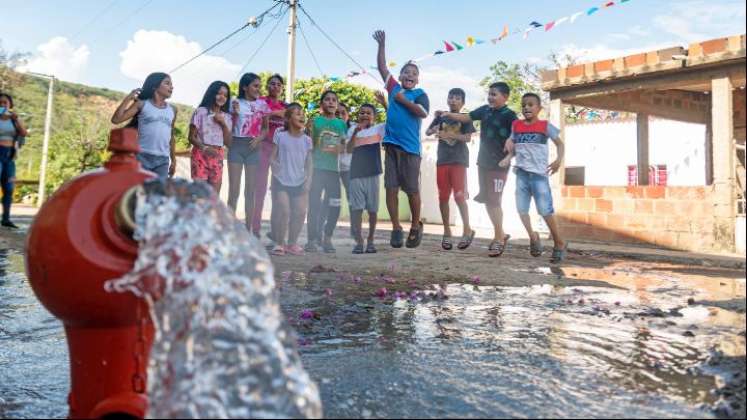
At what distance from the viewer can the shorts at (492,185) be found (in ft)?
20.2

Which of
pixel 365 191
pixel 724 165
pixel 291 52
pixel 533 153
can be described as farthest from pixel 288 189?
pixel 291 52

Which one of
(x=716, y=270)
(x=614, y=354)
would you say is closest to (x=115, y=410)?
(x=614, y=354)

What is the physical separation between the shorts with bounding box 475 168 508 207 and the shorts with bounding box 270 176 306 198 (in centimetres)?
176

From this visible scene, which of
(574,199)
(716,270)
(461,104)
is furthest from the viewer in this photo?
(574,199)

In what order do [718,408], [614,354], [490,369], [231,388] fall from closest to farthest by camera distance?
[231,388]
[718,408]
[490,369]
[614,354]

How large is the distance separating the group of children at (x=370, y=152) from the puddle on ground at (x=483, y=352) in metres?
1.87

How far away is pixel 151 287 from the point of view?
1678mm

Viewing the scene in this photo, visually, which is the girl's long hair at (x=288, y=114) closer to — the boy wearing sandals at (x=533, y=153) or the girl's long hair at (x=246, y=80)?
the girl's long hair at (x=246, y=80)

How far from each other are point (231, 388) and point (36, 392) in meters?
0.97

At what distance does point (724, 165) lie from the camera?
879 centimetres

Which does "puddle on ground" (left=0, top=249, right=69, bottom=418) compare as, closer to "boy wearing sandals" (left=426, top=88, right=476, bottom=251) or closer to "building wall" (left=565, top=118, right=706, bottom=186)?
"boy wearing sandals" (left=426, top=88, right=476, bottom=251)

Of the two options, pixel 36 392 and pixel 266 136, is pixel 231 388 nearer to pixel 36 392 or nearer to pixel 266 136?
pixel 36 392

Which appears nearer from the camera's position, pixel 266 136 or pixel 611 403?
pixel 611 403

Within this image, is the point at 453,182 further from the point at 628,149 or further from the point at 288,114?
the point at 628,149
